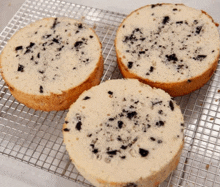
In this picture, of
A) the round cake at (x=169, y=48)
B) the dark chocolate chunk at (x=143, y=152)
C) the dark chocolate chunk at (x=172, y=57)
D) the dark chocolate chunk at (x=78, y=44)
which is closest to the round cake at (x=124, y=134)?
the dark chocolate chunk at (x=143, y=152)

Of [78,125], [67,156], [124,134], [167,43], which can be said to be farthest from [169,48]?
[67,156]

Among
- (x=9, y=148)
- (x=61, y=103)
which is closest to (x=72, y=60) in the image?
(x=61, y=103)

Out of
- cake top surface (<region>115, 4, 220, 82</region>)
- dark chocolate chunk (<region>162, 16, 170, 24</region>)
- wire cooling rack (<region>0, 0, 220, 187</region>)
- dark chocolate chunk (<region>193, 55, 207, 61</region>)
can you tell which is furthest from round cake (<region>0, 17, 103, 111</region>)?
dark chocolate chunk (<region>193, 55, 207, 61</region>)

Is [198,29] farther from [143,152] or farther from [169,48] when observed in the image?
[143,152]

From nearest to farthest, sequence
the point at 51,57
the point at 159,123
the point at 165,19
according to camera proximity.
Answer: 1. the point at 159,123
2. the point at 51,57
3. the point at 165,19

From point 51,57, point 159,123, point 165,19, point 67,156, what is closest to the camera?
point 159,123

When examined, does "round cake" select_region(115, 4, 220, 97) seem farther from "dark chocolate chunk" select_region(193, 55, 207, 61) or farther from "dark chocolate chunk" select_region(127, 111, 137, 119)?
"dark chocolate chunk" select_region(127, 111, 137, 119)

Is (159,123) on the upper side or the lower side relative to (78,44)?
lower
